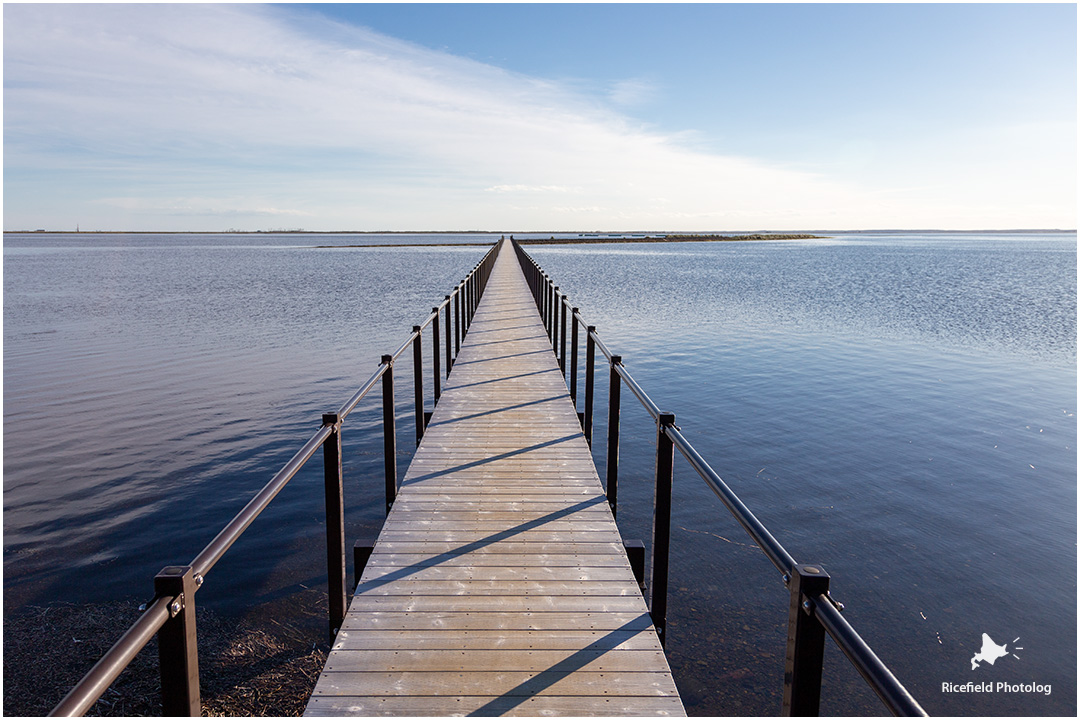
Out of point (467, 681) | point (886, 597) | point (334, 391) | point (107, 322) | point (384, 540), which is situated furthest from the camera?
point (107, 322)

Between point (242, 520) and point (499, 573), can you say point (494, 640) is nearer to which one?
point (499, 573)

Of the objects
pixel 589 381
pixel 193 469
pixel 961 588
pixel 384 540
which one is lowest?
pixel 961 588

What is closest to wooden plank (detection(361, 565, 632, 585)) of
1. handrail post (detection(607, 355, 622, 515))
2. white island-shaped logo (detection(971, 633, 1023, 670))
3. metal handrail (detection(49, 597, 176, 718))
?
handrail post (detection(607, 355, 622, 515))

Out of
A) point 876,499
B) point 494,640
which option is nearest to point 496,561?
point 494,640

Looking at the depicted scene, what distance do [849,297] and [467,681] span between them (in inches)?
1541

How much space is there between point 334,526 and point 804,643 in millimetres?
2993

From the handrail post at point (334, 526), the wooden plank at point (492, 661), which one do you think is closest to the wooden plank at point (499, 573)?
the handrail post at point (334, 526)

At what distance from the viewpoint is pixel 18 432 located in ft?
39.8

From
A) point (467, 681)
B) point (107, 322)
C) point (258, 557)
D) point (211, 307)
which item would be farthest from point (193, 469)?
point (211, 307)

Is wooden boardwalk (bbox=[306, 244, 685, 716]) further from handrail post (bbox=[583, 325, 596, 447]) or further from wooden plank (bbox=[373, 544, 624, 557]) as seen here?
handrail post (bbox=[583, 325, 596, 447])

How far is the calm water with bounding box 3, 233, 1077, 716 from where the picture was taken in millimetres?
6633

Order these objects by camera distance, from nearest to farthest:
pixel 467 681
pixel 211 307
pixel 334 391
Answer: pixel 467 681
pixel 334 391
pixel 211 307

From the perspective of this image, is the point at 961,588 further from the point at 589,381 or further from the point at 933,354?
the point at 933,354

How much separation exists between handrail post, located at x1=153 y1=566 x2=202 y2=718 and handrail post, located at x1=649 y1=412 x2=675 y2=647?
8.69 ft
